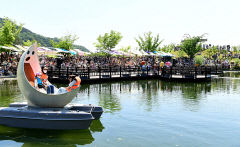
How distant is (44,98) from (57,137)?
164 cm

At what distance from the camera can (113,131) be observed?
952 cm

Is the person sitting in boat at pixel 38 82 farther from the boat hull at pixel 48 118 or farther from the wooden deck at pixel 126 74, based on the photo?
the wooden deck at pixel 126 74

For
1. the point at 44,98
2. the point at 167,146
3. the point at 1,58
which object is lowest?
the point at 167,146

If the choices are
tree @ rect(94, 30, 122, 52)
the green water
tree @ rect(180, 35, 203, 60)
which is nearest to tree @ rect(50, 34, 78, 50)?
tree @ rect(94, 30, 122, 52)

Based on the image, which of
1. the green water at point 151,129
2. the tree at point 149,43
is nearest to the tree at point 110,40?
the tree at point 149,43

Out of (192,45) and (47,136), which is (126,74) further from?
(192,45)

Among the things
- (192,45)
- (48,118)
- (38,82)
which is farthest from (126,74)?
(192,45)

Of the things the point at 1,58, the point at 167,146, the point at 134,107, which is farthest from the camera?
the point at 1,58

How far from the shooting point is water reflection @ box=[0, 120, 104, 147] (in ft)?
27.4

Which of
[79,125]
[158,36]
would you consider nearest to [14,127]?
[79,125]

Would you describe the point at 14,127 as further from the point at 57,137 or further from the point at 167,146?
the point at 167,146

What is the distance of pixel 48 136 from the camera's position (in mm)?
8875

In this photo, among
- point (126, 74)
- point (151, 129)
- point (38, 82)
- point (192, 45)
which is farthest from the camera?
point (192, 45)

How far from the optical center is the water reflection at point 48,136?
8359 mm
